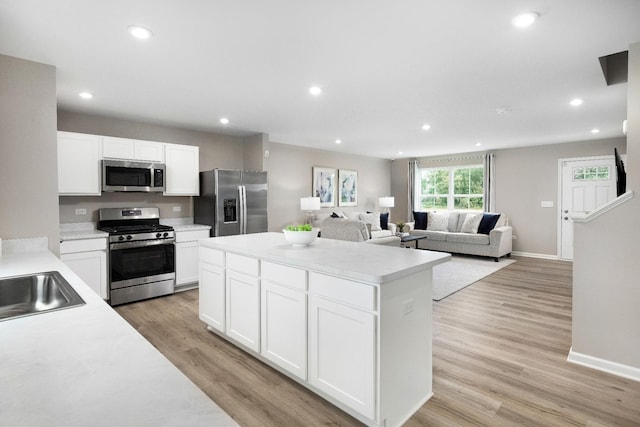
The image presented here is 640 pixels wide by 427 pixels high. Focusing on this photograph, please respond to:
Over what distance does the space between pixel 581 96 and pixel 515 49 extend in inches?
72.5

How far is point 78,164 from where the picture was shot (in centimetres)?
401

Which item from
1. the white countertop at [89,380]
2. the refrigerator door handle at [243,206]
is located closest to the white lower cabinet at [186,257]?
the refrigerator door handle at [243,206]

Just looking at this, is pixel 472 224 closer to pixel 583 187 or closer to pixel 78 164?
pixel 583 187

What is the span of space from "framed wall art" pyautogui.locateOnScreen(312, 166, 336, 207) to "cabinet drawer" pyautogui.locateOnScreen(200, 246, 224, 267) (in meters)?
4.31

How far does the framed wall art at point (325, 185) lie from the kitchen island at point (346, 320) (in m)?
4.77

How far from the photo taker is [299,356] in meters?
2.27

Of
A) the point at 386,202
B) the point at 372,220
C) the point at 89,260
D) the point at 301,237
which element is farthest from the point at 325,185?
the point at 301,237

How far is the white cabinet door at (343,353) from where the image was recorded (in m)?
1.85

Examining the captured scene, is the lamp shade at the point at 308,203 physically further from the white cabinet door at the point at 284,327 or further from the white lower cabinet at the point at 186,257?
the white cabinet door at the point at 284,327

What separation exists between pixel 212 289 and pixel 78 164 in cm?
240

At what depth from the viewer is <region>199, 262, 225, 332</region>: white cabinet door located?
3055mm

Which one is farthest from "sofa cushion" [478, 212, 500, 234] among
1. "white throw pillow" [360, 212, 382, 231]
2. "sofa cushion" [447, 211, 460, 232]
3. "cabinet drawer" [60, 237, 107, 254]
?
"cabinet drawer" [60, 237, 107, 254]

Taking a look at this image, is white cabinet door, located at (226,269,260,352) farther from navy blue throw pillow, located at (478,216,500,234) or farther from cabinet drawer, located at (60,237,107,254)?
navy blue throw pillow, located at (478,216,500,234)

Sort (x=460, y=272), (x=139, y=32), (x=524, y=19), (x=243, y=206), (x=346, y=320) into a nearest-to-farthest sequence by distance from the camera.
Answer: (x=346, y=320), (x=524, y=19), (x=139, y=32), (x=243, y=206), (x=460, y=272)
